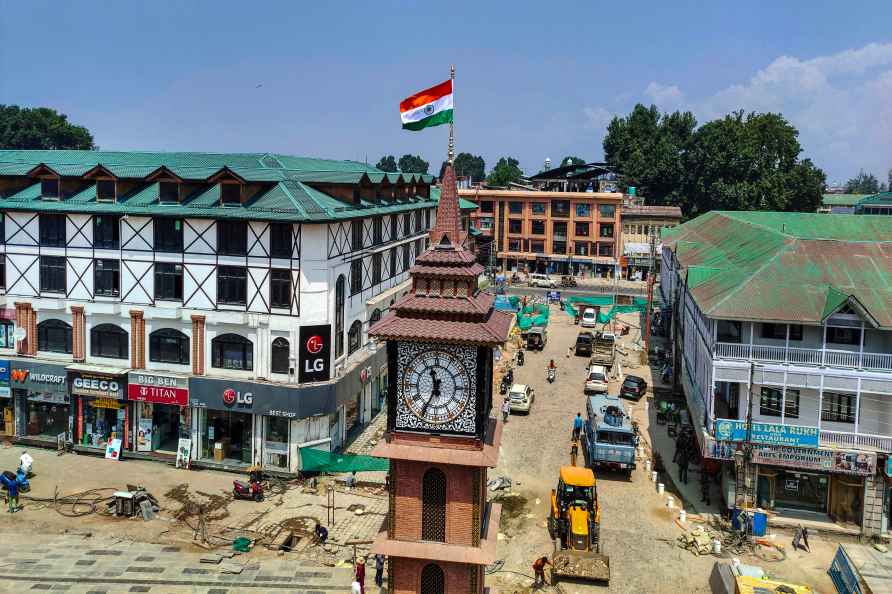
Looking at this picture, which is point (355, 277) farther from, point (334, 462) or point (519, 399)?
point (519, 399)

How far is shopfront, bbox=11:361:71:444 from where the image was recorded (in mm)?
41156

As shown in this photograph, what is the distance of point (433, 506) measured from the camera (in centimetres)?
2114

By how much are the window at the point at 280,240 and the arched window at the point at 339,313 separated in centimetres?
339

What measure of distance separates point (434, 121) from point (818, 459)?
76.3 ft

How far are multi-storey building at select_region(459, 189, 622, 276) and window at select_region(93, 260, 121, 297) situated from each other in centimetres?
7314

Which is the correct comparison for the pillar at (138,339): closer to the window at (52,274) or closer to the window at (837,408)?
the window at (52,274)

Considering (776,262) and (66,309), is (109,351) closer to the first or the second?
(66,309)

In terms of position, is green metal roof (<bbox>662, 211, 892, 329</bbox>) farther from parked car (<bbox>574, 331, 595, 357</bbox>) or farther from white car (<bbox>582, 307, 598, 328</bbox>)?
white car (<bbox>582, 307, 598, 328</bbox>)

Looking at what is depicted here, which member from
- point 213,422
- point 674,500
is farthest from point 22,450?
point 674,500

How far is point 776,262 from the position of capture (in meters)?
37.1

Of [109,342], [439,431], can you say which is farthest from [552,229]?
[439,431]

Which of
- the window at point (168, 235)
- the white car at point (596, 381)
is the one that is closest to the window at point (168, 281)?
the window at point (168, 235)

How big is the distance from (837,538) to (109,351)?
38101 mm

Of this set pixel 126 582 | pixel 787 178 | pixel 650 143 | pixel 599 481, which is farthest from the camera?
pixel 650 143
